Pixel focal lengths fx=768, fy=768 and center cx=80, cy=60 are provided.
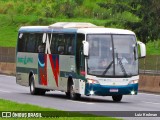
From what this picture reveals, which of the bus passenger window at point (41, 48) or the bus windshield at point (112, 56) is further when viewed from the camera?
the bus passenger window at point (41, 48)

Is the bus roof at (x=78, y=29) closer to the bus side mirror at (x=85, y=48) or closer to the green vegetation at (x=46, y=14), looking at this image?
the bus side mirror at (x=85, y=48)

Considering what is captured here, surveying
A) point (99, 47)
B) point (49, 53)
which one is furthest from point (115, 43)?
point (49, 53)

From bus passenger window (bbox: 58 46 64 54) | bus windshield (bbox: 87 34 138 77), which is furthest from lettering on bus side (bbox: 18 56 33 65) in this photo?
bus windshield (bbox: 87 34 138 77)

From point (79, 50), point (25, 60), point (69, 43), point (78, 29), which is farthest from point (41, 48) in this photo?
point (79, 50)

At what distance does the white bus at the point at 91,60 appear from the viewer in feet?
97.8

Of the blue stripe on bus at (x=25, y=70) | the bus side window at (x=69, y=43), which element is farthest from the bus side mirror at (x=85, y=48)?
the blue stripe on bus at (x=25, y=70)

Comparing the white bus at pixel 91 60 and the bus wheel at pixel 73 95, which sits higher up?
the white bus at pixel 91 60

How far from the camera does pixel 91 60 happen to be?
2994 cm

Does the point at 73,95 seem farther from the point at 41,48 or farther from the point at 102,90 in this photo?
the point at 41,48

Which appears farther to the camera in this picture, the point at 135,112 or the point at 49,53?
the point at 49,53

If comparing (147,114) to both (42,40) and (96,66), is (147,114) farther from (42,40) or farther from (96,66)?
(42,40)

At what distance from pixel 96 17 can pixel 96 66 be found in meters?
68.1

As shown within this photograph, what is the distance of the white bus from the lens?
97.8ft

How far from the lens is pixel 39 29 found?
34844 mm
